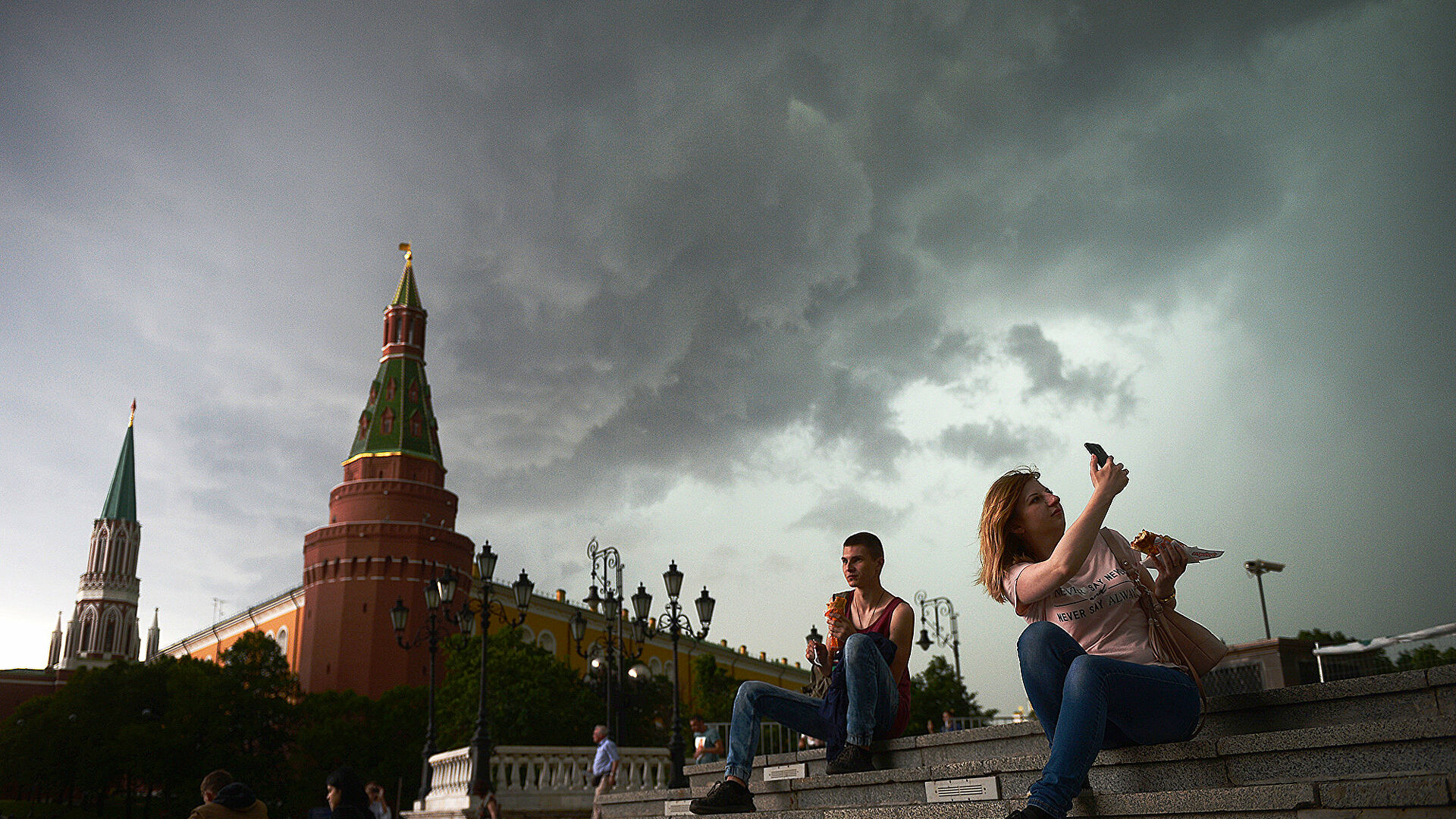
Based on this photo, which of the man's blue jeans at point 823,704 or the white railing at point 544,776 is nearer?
the man's blue jeans at point 823,704

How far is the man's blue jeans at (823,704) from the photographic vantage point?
4.88 metres

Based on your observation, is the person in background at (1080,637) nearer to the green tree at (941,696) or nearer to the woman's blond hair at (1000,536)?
the woman's blond hair at (1000,536)

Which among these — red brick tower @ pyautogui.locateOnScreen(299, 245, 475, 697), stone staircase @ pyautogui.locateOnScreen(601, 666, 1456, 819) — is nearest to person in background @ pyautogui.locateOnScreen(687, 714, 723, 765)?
stone staircase @ pyautogui.locateOnScreen(601, 666, 1456, 819)

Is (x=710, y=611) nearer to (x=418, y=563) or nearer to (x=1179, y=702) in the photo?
(x=1179, y=702)

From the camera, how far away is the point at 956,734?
495cm

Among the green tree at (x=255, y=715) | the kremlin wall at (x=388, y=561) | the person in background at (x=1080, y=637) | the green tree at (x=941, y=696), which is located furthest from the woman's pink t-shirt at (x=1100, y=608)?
the green tree at (x=255, y=715)

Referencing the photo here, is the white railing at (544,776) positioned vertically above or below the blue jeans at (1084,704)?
below

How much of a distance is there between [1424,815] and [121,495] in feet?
277

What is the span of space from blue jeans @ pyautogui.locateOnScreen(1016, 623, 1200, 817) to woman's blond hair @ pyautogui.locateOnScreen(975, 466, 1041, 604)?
371 millimetres

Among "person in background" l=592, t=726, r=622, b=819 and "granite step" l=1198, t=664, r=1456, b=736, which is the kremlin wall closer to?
"person in background" l=592, t=726, r=622, b=819

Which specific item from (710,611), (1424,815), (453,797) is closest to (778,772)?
(1424,815)

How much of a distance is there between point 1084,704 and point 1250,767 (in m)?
0.72

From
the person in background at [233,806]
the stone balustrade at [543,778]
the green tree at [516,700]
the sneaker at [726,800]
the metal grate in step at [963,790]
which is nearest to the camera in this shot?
the metal grate in step at [963,790]

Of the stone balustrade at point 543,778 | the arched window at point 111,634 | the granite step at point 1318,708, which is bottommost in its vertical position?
the stone balustrade at point 543,778
